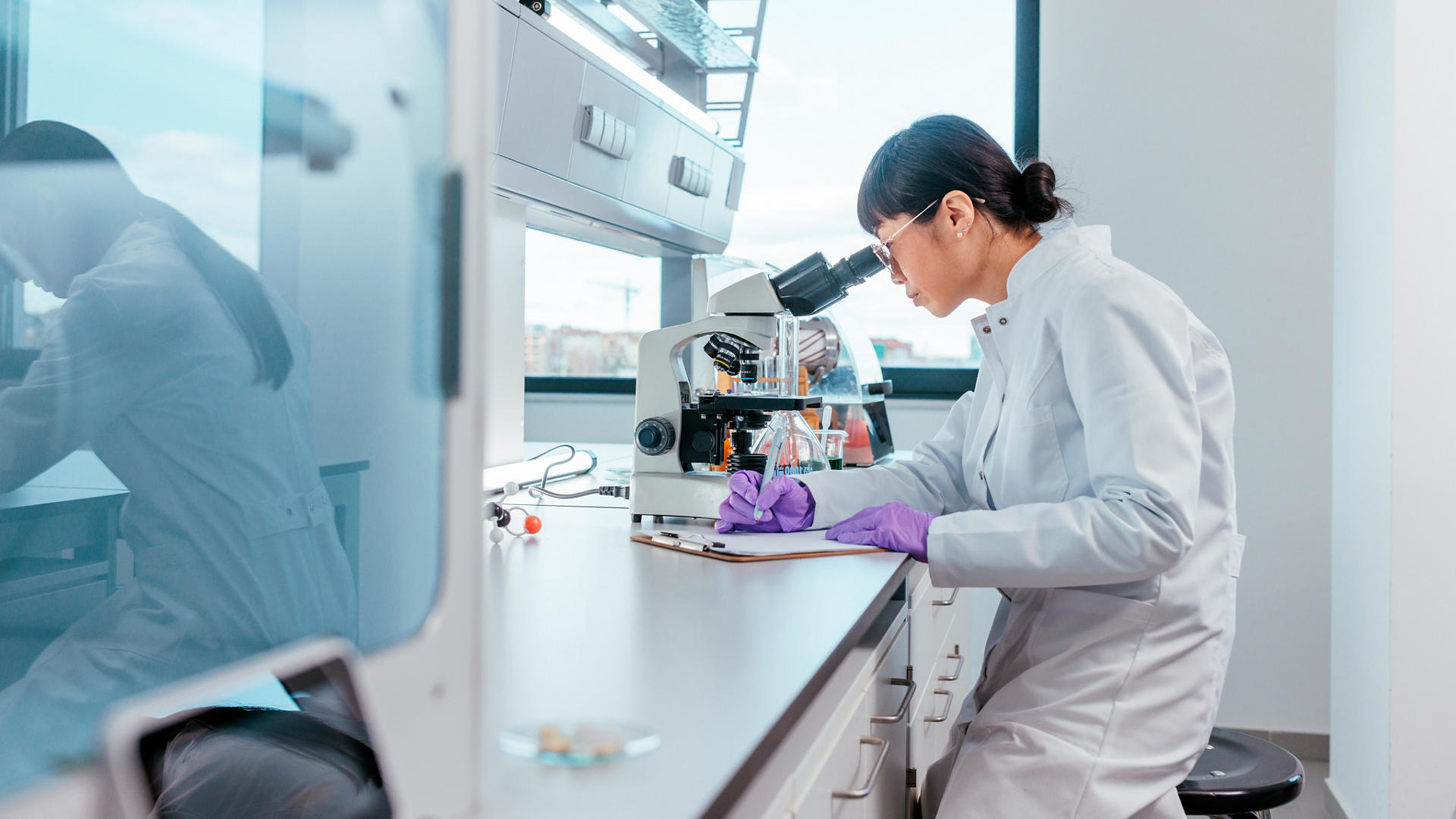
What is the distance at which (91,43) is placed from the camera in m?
2.01

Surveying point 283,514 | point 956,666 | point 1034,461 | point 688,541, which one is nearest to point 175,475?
point 283,514

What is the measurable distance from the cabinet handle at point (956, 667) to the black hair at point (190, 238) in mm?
1360

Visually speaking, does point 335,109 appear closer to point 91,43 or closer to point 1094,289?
point 91,43

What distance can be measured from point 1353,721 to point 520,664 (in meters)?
2.33

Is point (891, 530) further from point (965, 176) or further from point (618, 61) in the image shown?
point (618, 61)

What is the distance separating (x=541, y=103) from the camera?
Answer: 1827 mm

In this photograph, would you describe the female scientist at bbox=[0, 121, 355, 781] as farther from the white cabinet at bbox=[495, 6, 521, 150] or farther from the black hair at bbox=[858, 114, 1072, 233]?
the black hair at bbox=[858, 114, 1072, 233]

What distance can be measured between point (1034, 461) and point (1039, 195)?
436mm

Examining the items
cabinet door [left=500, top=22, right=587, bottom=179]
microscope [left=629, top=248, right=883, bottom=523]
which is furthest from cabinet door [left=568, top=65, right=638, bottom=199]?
microscope [left=629, top=248, right=883, bottom=523]

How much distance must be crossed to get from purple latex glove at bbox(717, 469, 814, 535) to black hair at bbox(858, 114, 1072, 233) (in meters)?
0.50

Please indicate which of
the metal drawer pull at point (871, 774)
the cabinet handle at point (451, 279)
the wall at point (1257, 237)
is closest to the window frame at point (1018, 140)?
the wall at point (1257, 237)

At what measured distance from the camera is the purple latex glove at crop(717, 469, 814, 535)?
1.71m

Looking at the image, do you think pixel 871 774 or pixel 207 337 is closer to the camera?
pixel 871 774

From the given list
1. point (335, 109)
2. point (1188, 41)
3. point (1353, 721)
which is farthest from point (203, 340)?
point (1188, 41)
